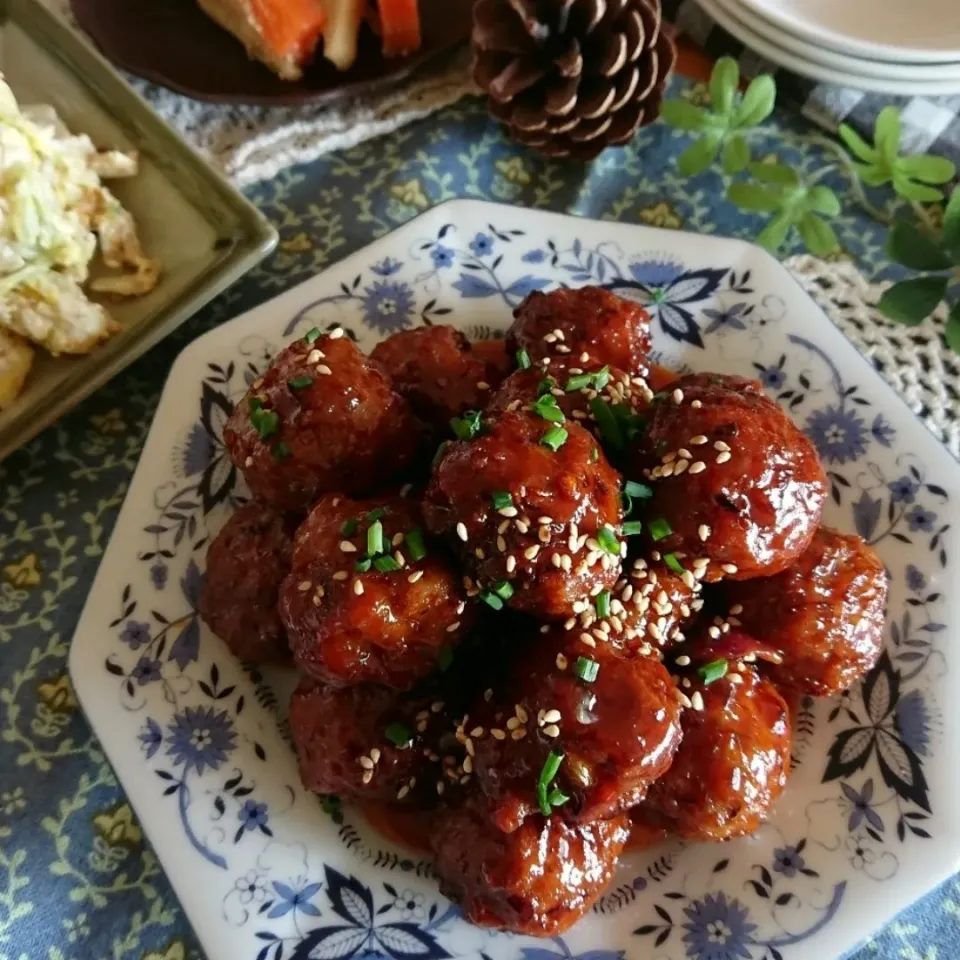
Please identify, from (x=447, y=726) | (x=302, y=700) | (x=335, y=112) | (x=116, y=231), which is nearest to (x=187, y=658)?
(x=302, y=700)

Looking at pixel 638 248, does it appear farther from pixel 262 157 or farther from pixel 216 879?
pixel 216 879

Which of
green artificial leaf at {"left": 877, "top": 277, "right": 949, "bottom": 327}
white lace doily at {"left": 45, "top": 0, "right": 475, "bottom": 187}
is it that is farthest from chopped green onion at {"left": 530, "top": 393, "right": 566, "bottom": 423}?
white lace doily at {"left": 45, "top": 0, "right": 475, "bottom": 187}

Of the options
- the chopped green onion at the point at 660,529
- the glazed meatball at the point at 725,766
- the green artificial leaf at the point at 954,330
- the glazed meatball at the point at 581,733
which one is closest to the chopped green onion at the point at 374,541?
the glazed meatball at the point at 581,733

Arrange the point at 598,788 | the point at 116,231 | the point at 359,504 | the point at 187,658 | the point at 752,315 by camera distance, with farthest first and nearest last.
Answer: the point at 116,231 < the point at 752,315 < the point at 187,658 < the point at 359,504 < the point at 598,788

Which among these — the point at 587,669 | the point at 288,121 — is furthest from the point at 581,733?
the point at 288,121

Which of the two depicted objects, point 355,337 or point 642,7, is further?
point 642,7

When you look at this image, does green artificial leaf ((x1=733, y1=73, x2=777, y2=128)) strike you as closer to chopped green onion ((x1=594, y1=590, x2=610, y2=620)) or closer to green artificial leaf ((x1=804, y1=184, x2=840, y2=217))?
green artificial leaf ((x1=804, y1=184, x2=840, y2=217))

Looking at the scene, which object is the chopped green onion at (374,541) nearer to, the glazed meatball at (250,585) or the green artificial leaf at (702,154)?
the glazed meatball at (250,585)
